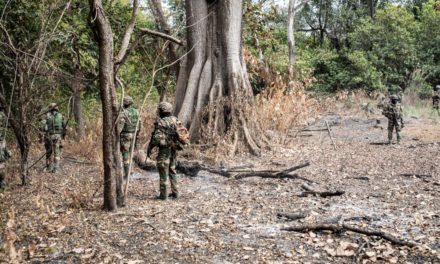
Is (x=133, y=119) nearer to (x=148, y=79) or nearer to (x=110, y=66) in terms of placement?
(x=110, y=66)

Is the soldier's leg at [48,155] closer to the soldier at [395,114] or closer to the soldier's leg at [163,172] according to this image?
the soldier's leg at [163,172]

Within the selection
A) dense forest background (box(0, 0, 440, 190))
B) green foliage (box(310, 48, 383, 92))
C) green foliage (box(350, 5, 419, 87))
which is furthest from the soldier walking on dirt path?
green foliage (box(350, 5, 419, 87))

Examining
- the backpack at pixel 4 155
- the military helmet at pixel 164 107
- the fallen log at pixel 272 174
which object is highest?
the military helmet at pixel 164 107

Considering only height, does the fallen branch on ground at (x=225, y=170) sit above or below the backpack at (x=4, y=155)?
below

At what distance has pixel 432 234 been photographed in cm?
508

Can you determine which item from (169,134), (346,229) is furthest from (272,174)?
(346,229)

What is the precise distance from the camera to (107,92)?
18.2 ft

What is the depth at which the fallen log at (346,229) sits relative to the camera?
15.6 feet

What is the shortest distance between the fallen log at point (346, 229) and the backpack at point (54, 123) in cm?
599

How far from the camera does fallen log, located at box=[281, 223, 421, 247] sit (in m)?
4.76

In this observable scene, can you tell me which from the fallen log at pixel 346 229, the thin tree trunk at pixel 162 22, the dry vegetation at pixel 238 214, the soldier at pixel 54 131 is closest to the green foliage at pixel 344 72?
the thin tree trunk at pixel 162 22

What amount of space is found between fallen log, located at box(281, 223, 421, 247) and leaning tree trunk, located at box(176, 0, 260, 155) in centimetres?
485

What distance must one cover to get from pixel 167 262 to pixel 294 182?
13.2 ft

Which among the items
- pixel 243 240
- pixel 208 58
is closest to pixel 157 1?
pixel 208 58
